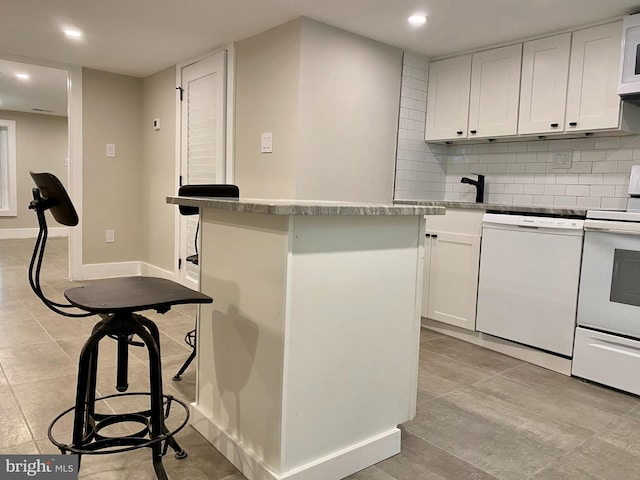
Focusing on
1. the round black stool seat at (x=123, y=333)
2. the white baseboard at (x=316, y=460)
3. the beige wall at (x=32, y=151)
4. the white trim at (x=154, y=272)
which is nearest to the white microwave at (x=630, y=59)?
the white baseboard at (x=316, y=460)

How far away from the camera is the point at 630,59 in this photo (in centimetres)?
275

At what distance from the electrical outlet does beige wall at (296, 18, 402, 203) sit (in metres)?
1.16

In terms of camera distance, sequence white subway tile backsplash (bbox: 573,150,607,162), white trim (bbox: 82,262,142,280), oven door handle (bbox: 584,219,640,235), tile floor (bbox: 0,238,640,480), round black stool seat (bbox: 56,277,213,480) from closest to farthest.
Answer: round black stool seat (bbox: 56,277,213,480)
tile floor (bbox: 0,238,640,480)
oven door handle (bbox: 584,219,640,235)
white subway tile backsplash (bbox: 573,150,607,162)
white trim (bbox: 82,262,142,280)

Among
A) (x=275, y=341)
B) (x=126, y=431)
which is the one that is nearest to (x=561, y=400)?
(x=275, y=341)

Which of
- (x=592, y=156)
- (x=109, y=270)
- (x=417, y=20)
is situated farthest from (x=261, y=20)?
(x=109, y=270)

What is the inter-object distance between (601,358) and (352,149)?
79.9 inches

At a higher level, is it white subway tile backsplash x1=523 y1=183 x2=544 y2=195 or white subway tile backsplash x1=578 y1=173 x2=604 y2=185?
white subway tile backsplash x1=578 y1=173 x2=604 y2=185

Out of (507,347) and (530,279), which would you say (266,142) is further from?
(507,347)

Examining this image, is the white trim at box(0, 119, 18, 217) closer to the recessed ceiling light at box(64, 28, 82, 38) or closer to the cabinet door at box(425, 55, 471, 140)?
the recessed ceiling light at box(64, 28, 82, 38)

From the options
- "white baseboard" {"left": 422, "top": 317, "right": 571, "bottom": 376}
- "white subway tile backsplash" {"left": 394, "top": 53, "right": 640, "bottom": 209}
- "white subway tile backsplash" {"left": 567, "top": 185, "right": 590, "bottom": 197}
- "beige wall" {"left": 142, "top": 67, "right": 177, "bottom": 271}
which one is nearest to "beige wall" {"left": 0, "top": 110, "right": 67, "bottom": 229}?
"beige wall" {"left": 142, "top": 67, "right": 177, "bottom": 271}

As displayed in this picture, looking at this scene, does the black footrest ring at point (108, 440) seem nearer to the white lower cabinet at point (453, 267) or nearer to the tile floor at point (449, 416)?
the tile floor at point (449, 416)

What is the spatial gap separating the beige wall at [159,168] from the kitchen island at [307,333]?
9.92ft

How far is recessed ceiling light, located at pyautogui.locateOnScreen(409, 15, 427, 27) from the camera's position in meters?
2.99

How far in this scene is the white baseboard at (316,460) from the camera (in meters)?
1.58
